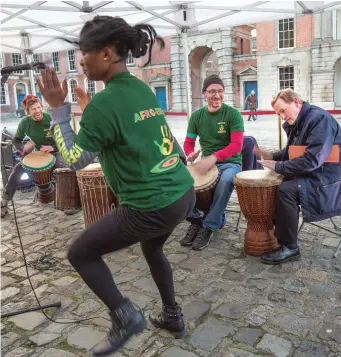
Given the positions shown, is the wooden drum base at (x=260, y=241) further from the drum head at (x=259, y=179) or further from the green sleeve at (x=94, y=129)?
the green sleeve at (x=94, y=129)

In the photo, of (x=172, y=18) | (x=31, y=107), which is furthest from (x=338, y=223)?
(x=172, y=18)

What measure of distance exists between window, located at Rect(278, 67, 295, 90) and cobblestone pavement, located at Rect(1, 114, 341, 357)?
2247 centimetres

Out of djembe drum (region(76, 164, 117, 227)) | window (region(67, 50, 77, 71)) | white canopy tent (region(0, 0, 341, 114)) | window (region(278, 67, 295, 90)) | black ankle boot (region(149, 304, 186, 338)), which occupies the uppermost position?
window (region(67, 50, 77, 71))

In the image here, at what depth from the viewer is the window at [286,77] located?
24.9 meters

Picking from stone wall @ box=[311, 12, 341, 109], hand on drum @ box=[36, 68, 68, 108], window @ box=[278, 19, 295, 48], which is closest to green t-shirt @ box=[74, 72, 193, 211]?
hand on drum @ box=[36, 68, 68, 108]

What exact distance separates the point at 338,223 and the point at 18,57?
112 feet

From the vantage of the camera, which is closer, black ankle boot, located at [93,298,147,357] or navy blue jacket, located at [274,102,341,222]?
black ankle boot, located at [93,298,147,357]

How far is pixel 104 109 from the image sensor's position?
1.73m

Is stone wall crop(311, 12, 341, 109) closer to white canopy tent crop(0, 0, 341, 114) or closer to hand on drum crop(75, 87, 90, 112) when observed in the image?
white canopy tent crop(0, 0, 341, 114)

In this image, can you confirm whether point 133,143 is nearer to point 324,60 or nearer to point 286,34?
point 324,60

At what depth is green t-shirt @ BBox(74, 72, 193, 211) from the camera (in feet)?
5.70

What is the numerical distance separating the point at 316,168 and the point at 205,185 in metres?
1.00

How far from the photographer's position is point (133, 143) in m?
1.79

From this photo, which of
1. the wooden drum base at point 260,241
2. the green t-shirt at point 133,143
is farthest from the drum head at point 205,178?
the green t-shirt at point 133,143
